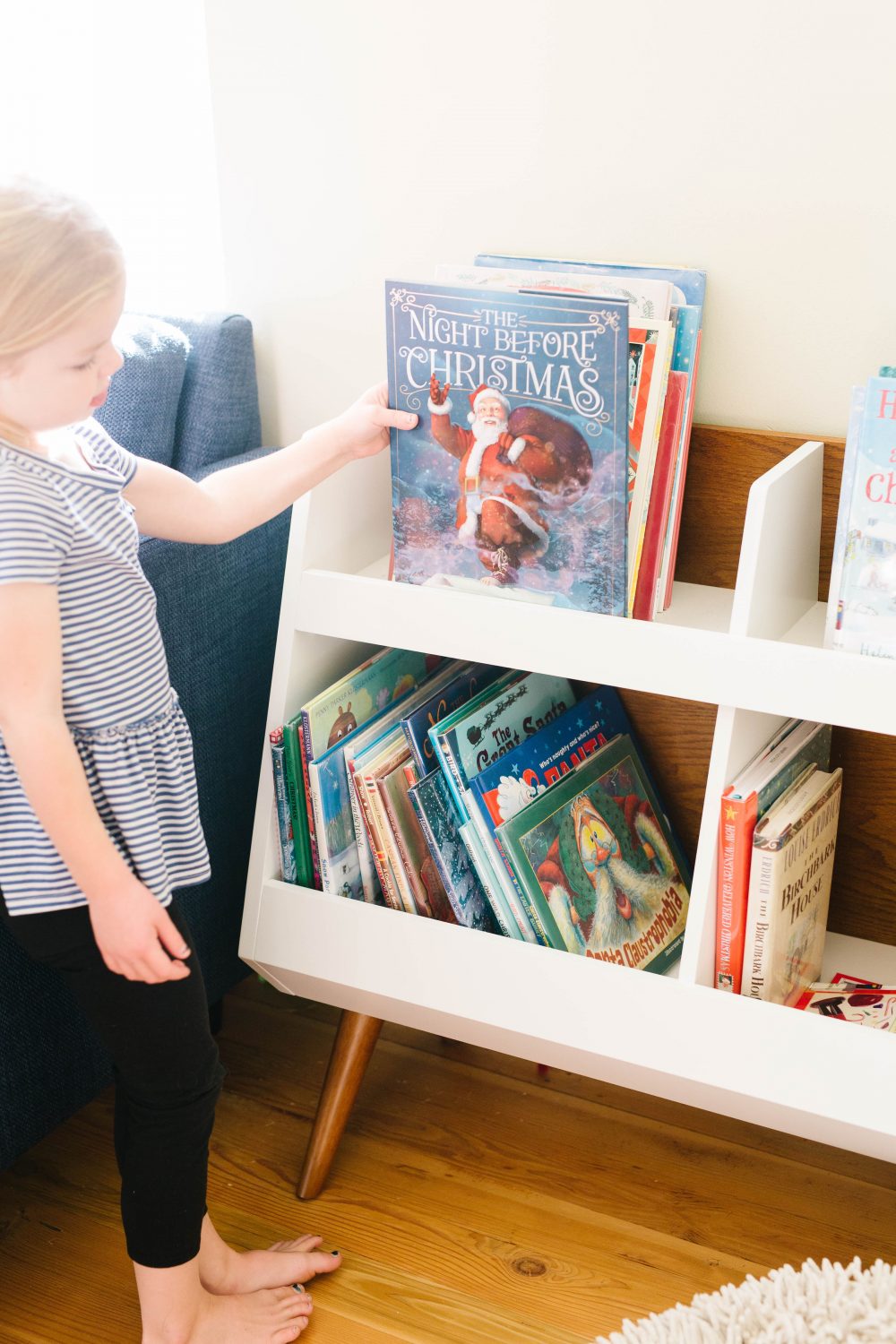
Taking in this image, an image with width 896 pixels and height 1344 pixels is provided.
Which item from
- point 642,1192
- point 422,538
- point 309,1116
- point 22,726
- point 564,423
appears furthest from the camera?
point 309,1116

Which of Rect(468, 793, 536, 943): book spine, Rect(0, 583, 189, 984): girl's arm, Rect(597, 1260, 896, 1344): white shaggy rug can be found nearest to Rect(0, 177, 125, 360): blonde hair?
Rect(0, 583, 189, 984): girl's arm

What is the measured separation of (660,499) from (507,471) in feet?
0.48

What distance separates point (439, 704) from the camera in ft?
4.02

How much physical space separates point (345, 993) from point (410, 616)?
0.38 m

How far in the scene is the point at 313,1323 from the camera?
111 cm

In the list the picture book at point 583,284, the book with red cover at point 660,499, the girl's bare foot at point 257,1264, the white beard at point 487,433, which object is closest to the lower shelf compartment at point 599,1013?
the girl's bare foot at point 257,1264

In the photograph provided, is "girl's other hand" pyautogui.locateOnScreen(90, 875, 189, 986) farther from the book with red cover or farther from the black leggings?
the book with red cover

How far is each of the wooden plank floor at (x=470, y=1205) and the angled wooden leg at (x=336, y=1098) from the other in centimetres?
3

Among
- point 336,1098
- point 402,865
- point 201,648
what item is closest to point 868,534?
point 402,865

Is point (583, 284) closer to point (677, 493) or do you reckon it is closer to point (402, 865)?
point (677, 493)

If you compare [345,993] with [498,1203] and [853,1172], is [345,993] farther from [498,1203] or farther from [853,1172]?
[853,1172]

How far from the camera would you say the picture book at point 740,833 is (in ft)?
3.30

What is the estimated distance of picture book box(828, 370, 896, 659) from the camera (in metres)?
0.94

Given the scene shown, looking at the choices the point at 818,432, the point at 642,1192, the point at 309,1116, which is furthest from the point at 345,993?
the point at 818,432
